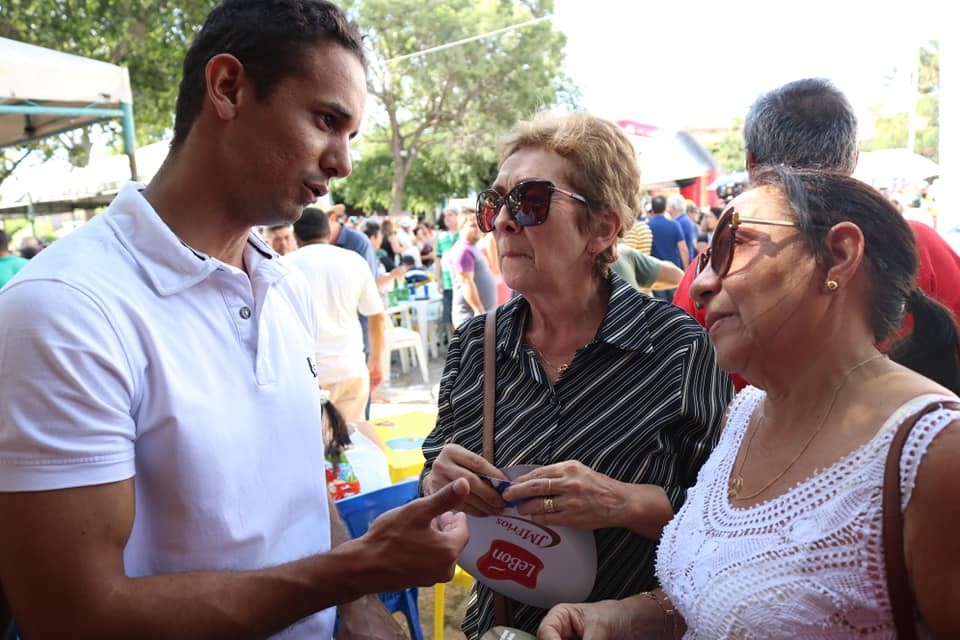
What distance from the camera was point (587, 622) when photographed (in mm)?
1571

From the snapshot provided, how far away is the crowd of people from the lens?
1.11 meters

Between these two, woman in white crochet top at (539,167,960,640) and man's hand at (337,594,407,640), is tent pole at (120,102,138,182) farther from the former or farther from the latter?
→ woman in white crochet top at (539,167,960,640)

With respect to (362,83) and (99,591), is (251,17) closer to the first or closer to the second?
(362,83)

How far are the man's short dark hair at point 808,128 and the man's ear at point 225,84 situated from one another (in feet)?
5.66

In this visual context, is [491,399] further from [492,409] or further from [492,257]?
[492,257]

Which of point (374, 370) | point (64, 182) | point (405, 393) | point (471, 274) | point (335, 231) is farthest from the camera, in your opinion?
point (64, 182)

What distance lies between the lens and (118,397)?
3.82 feet

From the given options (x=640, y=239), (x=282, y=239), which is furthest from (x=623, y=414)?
(x=640, y=239)

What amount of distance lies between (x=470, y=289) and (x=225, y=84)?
6208mm

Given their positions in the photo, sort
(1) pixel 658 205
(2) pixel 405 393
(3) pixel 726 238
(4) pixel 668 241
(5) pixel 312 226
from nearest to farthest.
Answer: (3) pixel 726 238
(5) pixel 312 226
(2) pixel 405 393
(4) pixel 668 241
(1) pixel 658 205

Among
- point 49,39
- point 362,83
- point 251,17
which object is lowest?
point 362,83

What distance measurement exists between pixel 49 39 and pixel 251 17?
1397 cm

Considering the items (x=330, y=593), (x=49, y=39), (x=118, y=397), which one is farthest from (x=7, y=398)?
(x=49, y=39)

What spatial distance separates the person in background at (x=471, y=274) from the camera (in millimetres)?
7516
